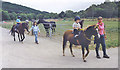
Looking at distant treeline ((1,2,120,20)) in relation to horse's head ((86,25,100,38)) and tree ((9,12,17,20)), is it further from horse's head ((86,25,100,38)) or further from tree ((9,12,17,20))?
horse's head ((86,25,100,38))

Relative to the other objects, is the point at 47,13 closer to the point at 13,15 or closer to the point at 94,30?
the point at 13,15

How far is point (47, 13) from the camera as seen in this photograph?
9875 mm

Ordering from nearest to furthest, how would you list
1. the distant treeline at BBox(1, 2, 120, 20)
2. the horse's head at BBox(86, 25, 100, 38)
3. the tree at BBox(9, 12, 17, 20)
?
the horse's head at BBox(86, 25, 100, 38), the distant treeline at BBox(1, 2, 120, 20), the tree at BBox(9, 12, 17, 20)

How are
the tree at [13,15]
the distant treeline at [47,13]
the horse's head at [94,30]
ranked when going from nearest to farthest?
the horse's head at [94,30]
the distant treeline at [47,13]
the tree at [13,15]

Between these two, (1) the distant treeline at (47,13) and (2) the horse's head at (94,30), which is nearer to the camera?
A: (2) the horse's head at (94,30)

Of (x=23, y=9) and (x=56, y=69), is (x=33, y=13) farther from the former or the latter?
(x=56, y=69)

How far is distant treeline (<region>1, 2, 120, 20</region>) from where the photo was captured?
1037 cm

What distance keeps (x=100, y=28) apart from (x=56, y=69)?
263 cm

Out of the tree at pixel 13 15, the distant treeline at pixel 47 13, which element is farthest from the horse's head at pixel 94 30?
the tree at pixel 13 15

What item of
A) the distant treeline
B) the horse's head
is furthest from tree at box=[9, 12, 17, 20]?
the horse's head

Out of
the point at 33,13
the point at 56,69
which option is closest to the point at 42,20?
the point at 33,13

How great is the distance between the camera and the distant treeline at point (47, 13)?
1037 centimetres

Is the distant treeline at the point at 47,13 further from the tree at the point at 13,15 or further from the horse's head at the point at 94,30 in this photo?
the horse's head at the point at 94,30

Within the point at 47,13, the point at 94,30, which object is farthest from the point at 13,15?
the point at 94,30
